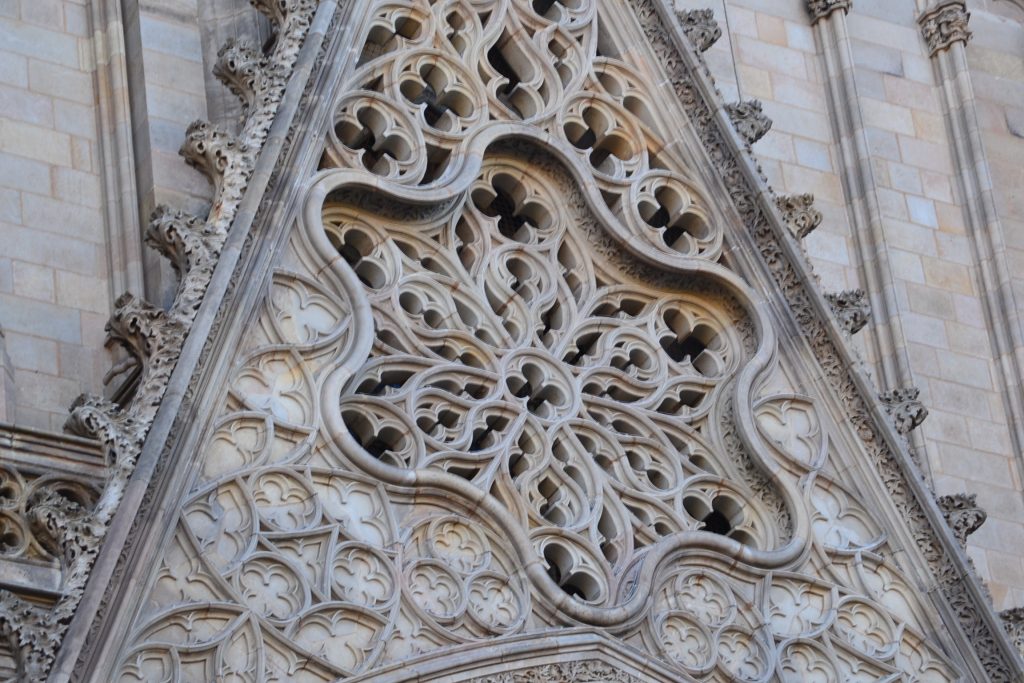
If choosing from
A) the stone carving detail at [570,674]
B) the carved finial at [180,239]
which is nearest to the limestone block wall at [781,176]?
the carved finial at [180,239]

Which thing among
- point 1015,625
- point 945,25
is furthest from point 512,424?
point 945,25

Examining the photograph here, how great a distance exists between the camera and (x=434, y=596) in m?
17.0

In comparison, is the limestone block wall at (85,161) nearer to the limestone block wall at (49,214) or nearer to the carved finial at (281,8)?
the limestone block wall at (49,214)

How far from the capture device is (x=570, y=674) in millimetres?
17000

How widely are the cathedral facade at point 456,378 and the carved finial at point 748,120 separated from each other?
4cm

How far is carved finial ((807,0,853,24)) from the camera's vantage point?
22484 mm

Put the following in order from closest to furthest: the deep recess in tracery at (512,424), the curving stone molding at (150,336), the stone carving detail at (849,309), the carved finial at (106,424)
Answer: the curving stone molding at (150,336) → the carved finial at (106,424) → the deep recess in tracery at (512,424) → the stone carving detail at (849,309)

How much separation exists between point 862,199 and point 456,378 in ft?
15.9

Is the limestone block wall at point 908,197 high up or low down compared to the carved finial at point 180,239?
up

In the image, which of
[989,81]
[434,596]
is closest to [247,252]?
[434,596]

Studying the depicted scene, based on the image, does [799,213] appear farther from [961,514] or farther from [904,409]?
[961,514]

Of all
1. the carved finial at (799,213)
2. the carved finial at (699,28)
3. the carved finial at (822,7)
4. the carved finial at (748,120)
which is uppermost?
the carved finial at (822,7)

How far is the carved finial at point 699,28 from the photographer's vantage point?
792 inches

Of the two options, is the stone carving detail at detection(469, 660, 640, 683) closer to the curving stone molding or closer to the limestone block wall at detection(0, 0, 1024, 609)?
the curving stone molding
